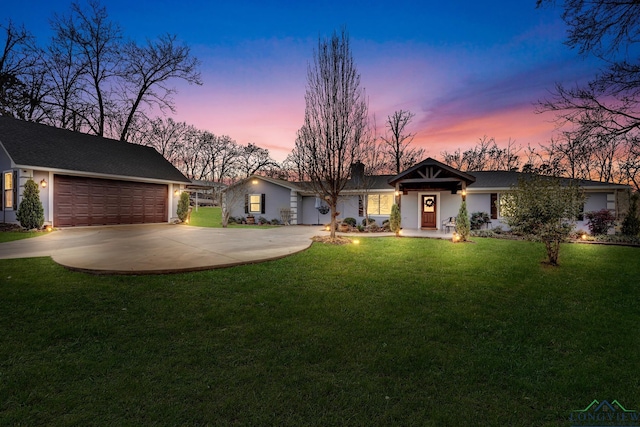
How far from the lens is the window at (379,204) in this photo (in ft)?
60.1

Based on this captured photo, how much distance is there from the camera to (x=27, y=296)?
4.43 m

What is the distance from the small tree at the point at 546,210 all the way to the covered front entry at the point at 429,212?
9.07 meters

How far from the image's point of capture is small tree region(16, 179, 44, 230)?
38.9 ft

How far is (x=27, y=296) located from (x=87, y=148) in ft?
47.5

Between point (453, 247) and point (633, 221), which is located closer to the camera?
point (453, 247)

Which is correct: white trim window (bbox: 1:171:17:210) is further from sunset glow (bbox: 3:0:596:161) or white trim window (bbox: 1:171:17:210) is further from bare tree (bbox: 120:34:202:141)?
bare tree (bbox: 120:34:202:141)

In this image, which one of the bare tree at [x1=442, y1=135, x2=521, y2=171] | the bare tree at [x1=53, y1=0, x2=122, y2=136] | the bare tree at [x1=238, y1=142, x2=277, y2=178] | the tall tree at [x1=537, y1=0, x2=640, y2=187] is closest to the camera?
the tall tree at [x1=537, y1=0, x2=640, y2=187]

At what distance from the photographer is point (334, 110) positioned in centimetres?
1005

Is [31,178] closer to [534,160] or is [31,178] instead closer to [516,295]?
[516,295]

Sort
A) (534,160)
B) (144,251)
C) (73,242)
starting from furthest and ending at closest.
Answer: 1. (534,160)
2. (73,242)
3. (144,251)

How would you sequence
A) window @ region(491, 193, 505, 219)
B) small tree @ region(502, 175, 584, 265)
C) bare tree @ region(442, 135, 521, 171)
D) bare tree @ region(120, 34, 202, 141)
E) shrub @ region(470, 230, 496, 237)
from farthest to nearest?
bare tree @ region(442, 135, 521, 171) → bare tree @ region(120, 34, 202, 141) → window @ region(491, 193, 505, 219) → shrub @ region(470, 230, 496, 237) → small tree @ region(502, 175, 584, 265)

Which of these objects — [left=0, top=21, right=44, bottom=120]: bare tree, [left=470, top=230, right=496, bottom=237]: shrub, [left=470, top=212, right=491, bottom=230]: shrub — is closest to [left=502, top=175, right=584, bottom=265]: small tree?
[left=470, top=230, right=496, bottom=237]: shrub

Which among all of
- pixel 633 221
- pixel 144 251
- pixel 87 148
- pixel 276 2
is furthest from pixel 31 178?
pixel 633 221

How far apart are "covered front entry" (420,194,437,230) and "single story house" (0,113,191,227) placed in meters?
14.4
